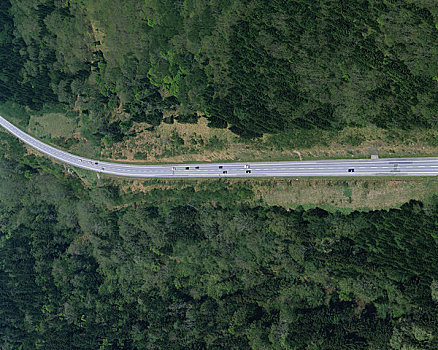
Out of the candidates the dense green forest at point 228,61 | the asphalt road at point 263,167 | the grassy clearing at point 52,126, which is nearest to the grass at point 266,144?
the asphalt road at point 263,167

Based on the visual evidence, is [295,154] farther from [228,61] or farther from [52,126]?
[52,126]

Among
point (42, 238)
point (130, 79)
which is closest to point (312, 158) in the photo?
point (130, 79)

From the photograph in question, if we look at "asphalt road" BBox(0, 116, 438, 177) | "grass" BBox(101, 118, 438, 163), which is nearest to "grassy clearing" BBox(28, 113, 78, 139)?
"asphalt road" BBox(0, 116, 438, 177)

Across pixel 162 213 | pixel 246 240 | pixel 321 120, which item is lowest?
pixel 246 240

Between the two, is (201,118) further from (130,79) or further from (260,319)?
(260,319)

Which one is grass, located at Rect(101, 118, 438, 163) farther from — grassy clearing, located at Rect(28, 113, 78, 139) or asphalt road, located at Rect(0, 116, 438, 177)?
grassy clearing, located at Rect(28, 113, 78, 139)
